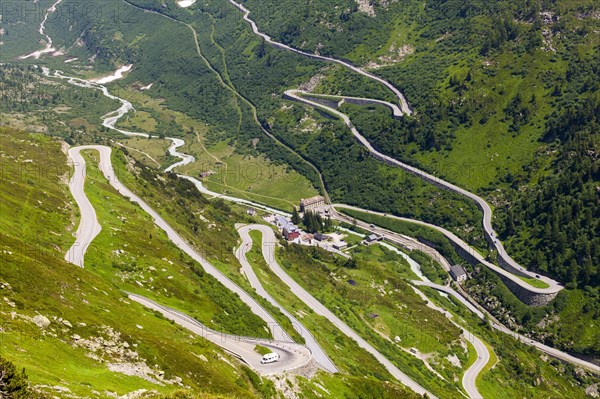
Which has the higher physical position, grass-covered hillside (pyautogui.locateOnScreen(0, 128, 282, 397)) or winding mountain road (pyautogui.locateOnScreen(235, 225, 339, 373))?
grass-covered hillside (pyautogui.locateOnScreen(0, 128, 282, 397))

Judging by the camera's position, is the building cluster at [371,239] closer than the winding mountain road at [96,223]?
No

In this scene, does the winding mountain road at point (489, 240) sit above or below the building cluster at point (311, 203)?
above

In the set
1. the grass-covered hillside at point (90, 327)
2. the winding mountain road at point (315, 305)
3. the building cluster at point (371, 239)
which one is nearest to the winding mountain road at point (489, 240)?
the building cluster at point (371, 239)

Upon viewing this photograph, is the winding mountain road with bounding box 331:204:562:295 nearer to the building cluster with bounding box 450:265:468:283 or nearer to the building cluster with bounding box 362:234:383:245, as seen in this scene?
the building cluster with bounding box 362:234:383:245

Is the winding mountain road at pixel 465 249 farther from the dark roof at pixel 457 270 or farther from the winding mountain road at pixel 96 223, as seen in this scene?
the winding mountain road at pixel 96 223

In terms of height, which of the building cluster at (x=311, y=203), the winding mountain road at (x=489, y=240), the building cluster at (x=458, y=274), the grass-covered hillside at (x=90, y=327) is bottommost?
the building cluster at (x=458, y=274)

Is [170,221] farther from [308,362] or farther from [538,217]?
[538,217]

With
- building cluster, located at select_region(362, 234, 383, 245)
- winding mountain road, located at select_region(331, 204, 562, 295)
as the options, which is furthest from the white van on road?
building cluster, located at select_region(362, 234, 383, 245)

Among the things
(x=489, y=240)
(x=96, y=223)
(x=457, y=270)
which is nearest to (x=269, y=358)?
(x=96, y=223)

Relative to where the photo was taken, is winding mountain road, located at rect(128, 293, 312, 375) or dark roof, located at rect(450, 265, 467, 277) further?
dark roof, located at rect(450, 265, 467, 277)

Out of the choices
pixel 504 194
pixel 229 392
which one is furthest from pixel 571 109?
pixel 229 392

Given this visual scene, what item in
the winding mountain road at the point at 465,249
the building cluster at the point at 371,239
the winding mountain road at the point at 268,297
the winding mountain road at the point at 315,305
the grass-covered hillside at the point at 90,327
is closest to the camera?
the grass-covered hillside at the point at 90,327
